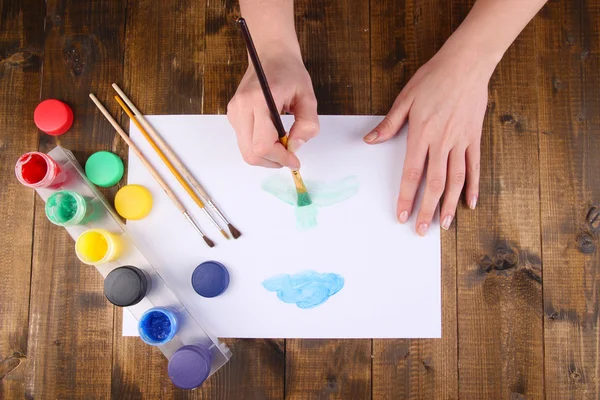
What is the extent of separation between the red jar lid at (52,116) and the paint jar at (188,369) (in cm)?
43

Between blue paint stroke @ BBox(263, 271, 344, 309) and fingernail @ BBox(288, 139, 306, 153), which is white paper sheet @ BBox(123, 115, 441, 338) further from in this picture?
fingernail @ BBox(288, 139, 306, 153)

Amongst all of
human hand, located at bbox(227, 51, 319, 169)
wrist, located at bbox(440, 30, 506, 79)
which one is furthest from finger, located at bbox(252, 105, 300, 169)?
wrist, located at bbox(440, 30, 506, 79)

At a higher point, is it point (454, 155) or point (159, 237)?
point (454, 155)

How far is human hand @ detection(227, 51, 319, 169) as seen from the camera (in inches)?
24.4

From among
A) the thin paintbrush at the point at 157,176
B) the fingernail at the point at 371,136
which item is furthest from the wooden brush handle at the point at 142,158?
the fingernail at the point at 371,136

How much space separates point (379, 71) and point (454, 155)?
20 centimetres

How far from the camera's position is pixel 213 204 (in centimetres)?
77

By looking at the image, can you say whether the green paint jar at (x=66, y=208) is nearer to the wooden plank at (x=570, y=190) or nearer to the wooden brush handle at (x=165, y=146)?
the wooden brush handle at (x=165, y=146)

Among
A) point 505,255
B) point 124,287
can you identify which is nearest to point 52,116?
point 124,287

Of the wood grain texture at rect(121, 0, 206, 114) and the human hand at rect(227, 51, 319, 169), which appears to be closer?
the human hand at rect(227, 51, 319, 169)

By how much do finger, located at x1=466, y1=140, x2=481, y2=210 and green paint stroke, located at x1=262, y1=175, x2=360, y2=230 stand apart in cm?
18

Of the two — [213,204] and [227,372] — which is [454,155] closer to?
[213,204]

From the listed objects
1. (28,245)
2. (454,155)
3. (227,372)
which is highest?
(454,155)

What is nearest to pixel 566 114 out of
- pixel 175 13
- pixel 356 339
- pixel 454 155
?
pixel 454 155
